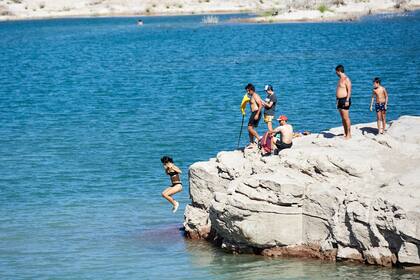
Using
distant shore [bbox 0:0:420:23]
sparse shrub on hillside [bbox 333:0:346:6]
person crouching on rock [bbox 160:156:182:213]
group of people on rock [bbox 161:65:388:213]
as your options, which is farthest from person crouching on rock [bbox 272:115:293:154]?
distant shore [bbox 0:0:420:23]

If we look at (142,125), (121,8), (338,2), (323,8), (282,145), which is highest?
(282,145)

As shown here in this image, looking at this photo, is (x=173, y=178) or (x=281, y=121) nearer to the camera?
(x=281, y=121)

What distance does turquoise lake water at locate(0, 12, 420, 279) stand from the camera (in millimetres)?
21094

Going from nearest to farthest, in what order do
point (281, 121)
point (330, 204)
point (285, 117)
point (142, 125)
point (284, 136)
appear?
point (330, 204) → point (284, 136) → point (281, 121) → point (285, 117) → point (142, 125)

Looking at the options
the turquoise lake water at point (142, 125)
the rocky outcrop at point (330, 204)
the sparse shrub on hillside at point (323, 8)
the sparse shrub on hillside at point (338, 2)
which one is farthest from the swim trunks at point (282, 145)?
the sparse shrub on hillside at point (338, 2)

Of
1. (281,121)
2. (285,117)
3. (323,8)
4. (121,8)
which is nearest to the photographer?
(281,121)

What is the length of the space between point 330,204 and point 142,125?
65.3 feet

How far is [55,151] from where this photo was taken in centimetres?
3350

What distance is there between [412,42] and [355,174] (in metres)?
54.7

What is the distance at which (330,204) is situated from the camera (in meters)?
19.5

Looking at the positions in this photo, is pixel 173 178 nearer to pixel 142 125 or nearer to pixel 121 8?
pixel 142 125

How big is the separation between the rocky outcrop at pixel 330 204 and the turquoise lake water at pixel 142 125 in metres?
0.42

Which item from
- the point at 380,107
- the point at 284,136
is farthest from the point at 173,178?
the point at 380,107

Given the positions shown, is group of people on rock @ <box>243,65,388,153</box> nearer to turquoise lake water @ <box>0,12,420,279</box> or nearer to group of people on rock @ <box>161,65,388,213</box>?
group of people on rock @ <box>161,65,388,213</box>
